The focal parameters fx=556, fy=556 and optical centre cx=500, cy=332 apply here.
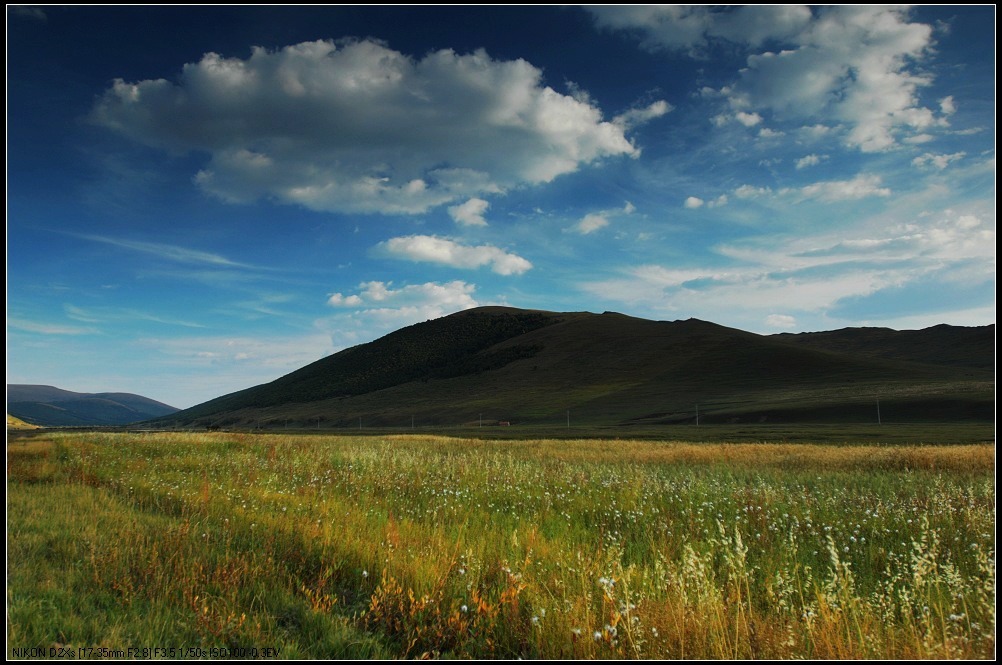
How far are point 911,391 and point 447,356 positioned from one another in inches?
4743

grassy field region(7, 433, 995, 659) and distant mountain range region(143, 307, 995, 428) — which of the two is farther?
distant mountain range region(143, 307, 995, 428)

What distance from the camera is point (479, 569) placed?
5.97 meters

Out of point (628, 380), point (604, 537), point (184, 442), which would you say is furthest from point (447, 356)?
point (604, 537)

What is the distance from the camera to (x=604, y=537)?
8695 mm

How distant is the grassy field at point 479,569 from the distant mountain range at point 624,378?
178 feet

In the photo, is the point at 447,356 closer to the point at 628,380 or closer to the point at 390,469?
the point at 628,380

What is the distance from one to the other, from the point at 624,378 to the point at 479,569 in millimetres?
108854

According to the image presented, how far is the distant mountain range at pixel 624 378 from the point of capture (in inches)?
2554

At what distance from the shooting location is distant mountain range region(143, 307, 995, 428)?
213 ft

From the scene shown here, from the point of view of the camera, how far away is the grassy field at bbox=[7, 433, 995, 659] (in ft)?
14.5

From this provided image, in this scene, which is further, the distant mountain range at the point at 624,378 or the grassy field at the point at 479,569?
the distant mountain range at the point at 624,378

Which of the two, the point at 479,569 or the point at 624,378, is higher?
the point at 479,569

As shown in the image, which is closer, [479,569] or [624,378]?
[479,569]

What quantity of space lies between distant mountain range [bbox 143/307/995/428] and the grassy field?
178 feet
